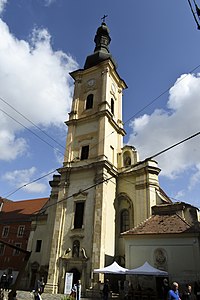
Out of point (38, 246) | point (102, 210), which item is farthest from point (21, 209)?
point (102, 210)

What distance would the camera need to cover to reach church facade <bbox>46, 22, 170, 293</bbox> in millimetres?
22969

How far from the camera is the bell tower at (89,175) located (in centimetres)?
2281

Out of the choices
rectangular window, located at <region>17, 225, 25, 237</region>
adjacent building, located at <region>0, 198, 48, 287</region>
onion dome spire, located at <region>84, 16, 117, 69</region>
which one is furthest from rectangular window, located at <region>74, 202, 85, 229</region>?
onion dome spire, located at <region>84, 16, 117, 69</region>

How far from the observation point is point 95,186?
82.1 feet

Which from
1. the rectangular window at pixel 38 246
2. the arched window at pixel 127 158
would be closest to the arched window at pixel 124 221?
the arched window at pixel 127 158

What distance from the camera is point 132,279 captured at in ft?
66.6

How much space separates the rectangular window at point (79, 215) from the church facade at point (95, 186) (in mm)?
93

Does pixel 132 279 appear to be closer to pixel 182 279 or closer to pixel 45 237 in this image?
pixel 182 279

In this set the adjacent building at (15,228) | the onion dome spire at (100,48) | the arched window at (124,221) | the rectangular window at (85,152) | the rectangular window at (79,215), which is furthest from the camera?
the adjacent building at (15,228)

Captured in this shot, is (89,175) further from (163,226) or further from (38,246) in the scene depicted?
(38,246)

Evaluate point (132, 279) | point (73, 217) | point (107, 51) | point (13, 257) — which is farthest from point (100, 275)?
point (107, 51)

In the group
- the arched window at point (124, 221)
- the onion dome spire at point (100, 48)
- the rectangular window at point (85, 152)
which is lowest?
the arched window at point (124, 221)

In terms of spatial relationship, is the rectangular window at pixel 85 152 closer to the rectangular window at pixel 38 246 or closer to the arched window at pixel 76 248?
the arched window at pixel 76 248

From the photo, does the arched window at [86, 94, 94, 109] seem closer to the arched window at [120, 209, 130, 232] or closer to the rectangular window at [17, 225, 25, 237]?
the arched window at [120, 209, 130, 232]
